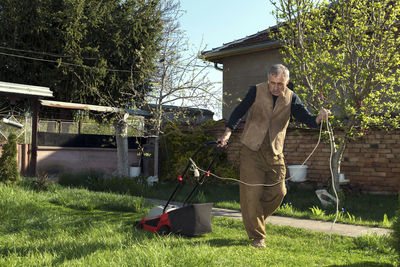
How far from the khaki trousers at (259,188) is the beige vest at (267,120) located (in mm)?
96

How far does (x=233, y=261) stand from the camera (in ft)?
12.5

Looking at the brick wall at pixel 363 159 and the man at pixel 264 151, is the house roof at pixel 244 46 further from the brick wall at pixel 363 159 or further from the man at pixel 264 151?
the man at pixel 264 151

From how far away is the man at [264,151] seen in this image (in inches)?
184

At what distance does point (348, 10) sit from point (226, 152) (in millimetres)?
6377

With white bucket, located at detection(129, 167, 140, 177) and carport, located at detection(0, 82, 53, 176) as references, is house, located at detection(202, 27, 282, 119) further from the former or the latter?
carport, located at detection(0, 82, 53, 176)

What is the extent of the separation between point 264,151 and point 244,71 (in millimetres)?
11281

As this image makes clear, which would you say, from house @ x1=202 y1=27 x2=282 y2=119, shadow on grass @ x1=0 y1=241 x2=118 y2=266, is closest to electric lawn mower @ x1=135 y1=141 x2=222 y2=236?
shadow on grass @ x1=0 y1=241 x2=118 y2=266

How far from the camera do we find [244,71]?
1562 centimetres

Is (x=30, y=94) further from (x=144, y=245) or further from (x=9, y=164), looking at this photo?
(x=144, y=245)

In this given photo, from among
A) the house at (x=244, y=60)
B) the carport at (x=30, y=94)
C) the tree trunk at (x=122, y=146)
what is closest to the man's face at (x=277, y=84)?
the tree trunk at (x=122, y=146)

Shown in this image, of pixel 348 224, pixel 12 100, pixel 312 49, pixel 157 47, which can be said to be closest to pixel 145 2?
pixel 157 47

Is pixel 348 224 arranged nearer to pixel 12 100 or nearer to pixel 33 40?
pixel 12 100

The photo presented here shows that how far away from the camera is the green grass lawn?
3.77 m

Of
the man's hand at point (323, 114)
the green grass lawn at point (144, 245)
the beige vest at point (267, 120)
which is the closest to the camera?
the green grass lawn at point (144, 245)
